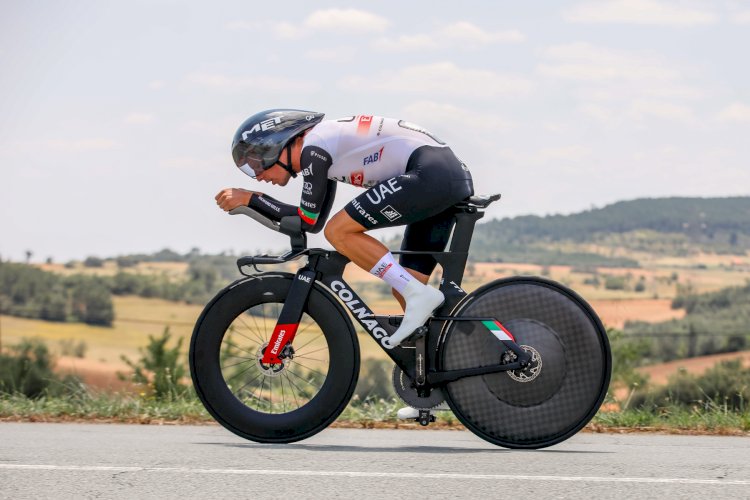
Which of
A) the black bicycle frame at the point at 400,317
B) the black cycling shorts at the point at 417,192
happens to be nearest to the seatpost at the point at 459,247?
the black bicycle frame at the point at 400,317

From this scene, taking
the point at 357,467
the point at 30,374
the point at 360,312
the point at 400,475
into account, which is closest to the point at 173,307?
the point at 30,374

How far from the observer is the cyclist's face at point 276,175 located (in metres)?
7.43

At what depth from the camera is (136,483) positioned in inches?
229

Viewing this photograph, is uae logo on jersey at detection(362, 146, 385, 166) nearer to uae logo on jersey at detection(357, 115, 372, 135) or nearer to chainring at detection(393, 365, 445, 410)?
uae logo on jersey at detection(357, 115, 372, 135)

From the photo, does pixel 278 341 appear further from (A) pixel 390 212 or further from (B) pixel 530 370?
(B) pixel 530 370

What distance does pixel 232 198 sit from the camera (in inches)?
289

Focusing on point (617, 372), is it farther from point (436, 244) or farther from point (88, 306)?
point (88, 306)

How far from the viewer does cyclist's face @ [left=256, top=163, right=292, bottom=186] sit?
7430mm

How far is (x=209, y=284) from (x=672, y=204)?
58.9m

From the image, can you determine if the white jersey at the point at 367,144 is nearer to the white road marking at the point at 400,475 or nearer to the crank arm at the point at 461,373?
the crank arm at the point at 461,373

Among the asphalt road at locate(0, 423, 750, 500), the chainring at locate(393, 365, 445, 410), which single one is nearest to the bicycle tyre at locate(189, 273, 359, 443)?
the asphalt road at locate(0, 423, 750, 500)

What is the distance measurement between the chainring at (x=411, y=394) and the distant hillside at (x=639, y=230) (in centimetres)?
10800

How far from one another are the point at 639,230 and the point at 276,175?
6139 inches

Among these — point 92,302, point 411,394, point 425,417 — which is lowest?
point 92,302
